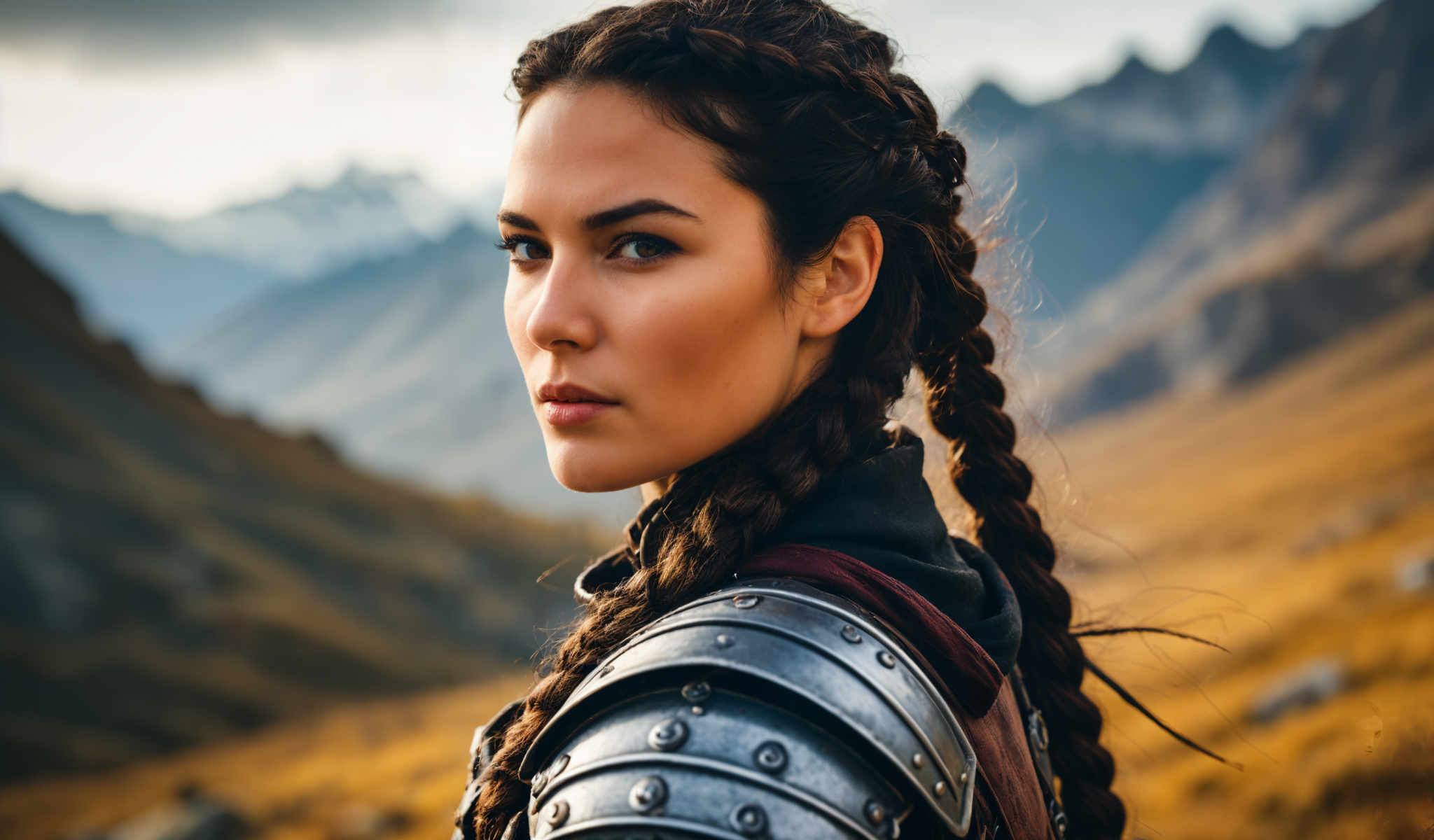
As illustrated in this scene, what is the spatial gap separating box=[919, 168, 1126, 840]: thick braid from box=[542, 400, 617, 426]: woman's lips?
0.91 m

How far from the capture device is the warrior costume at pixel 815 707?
4.53 ft

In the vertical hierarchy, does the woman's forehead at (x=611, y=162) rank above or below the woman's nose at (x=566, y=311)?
above

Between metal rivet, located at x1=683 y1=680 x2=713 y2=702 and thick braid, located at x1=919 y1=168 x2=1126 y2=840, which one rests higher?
thick braid, located at x1=919 y1=168 x2=1126 y2=840

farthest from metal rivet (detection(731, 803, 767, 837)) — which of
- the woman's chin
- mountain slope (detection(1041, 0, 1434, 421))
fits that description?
mountain slope (detection(1041, 0, 1434, 421))

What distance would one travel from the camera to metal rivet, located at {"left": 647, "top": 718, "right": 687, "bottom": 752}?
1413 millimetres

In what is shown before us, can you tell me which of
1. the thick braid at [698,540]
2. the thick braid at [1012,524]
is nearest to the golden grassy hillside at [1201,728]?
the thick braid at [1012,524]

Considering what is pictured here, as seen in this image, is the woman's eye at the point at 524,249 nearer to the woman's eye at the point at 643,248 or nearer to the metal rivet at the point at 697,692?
the woman's eye at the point at 643,248

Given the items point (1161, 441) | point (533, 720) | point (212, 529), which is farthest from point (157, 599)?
point (1161, 441)

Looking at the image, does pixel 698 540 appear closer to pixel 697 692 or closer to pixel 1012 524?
pixel 697 692

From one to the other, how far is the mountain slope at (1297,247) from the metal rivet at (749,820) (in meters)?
84.1

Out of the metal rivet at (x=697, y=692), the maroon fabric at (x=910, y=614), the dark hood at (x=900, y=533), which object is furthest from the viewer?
the dark hood at (x=900, y=533)

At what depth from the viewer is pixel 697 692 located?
4.83ft

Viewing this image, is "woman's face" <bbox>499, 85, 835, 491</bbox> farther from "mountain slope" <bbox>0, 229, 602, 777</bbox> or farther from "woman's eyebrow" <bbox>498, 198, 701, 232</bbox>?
"mountain slope" <bbox>0, 229, 602, 777</bbox>

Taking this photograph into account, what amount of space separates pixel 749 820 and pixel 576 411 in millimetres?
956
